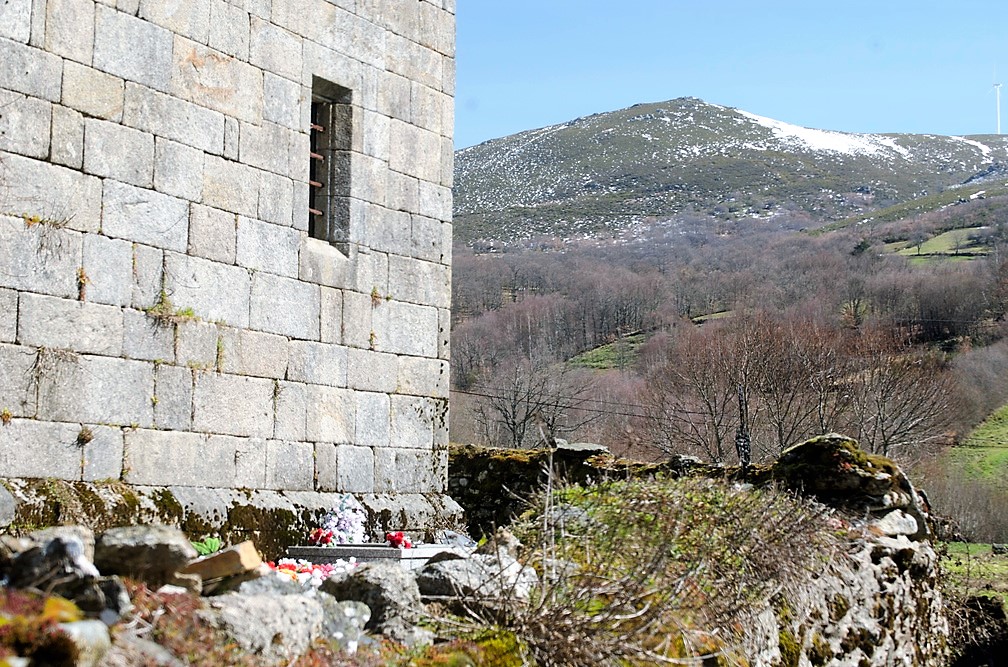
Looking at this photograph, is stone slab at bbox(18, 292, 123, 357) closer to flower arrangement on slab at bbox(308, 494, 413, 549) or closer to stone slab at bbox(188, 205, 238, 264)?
stone slab at bbox(188, 205, 238, 264)

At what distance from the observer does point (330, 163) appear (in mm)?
8867

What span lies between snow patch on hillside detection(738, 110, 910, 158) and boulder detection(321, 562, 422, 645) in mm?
165951

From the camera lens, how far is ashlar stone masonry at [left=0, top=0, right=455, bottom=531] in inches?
260

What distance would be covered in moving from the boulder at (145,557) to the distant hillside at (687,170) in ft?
391

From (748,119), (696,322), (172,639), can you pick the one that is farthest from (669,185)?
(172,639)

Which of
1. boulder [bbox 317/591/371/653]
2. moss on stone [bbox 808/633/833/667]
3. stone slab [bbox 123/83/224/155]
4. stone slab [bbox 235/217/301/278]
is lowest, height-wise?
moss on stone [bbox 808/633/833/667]

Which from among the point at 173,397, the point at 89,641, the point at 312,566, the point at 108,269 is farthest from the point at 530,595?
the point at 108,269

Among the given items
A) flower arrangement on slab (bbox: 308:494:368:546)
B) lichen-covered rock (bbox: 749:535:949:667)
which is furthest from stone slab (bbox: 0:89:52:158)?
lichen-covered rock (bbox: 749:535:949:667)

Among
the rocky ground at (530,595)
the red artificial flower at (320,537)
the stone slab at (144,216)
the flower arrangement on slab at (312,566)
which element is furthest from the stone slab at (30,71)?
the red artificial flower at (320,537)

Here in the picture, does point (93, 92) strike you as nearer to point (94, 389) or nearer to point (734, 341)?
point (94, 389)

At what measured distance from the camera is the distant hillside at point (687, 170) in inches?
5320

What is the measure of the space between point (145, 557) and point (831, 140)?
17693cm

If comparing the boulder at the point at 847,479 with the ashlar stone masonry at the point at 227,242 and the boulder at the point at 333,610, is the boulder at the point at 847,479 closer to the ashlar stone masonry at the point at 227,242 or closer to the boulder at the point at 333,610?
the ashlar stone masonry at the point at 227,242

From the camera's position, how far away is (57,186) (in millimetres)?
6680
